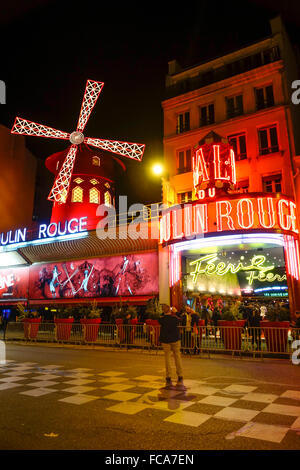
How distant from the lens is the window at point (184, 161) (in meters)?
19.0

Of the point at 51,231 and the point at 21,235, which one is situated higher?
the point at 21,235

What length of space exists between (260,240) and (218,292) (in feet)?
27.3

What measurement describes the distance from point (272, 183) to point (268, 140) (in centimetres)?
231

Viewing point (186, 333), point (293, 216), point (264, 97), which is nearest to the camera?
point (186, 333)

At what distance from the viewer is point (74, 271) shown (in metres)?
23.1

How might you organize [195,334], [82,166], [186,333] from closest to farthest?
[195,334] < [186,333] < [82,166]

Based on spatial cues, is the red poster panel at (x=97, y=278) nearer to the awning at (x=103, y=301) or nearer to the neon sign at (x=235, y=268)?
the awning at (x=103, y=301)

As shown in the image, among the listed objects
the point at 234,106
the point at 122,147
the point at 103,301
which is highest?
the point at 122,147

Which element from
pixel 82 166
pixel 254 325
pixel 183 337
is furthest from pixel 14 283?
pixel 254 325

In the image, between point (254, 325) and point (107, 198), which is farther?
point (107, 198)

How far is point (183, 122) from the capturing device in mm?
20031

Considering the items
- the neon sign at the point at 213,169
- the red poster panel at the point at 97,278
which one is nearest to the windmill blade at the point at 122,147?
the red poster panel at the point at 97,278

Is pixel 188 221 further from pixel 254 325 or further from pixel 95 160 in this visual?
pixel 95 160

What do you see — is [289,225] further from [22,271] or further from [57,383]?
[22,271]
